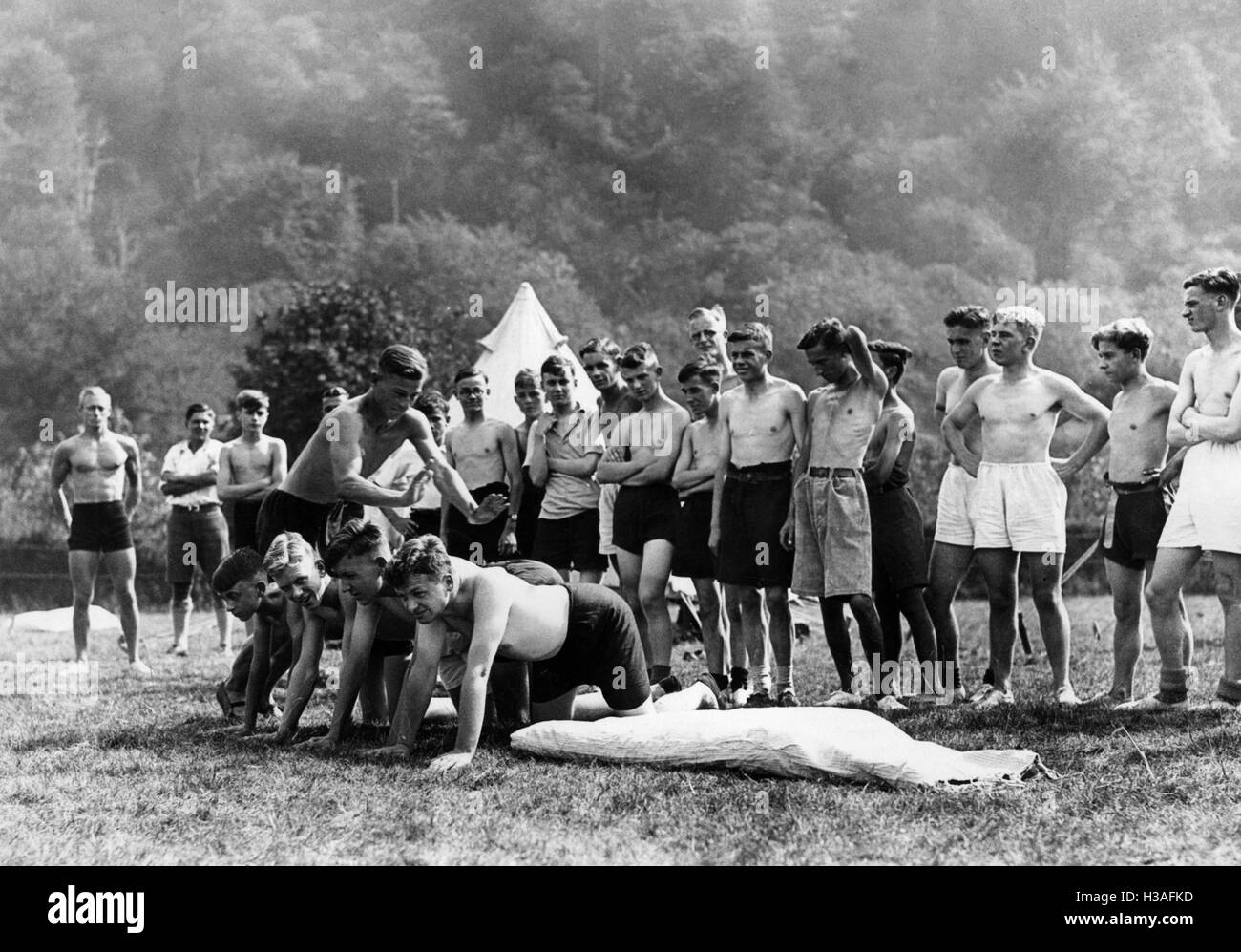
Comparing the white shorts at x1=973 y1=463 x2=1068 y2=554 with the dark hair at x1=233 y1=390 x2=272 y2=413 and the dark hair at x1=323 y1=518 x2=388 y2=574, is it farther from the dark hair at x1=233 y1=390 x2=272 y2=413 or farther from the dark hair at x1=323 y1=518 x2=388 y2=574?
the dark hair at x1=233 y1=390 x2=272 y2=413

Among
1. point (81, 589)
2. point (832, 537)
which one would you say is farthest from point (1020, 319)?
point (81, 589)

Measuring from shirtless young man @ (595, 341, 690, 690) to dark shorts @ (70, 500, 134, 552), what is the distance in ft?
11.6

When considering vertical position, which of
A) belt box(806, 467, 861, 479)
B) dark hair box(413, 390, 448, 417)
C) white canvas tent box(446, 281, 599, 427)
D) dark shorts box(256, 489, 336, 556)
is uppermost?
white canvas tent box(446, 281, 599, 427)

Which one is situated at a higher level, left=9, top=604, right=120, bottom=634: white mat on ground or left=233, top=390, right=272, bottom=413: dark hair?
left=233, top=390, right=272, bottom=413: dark hair

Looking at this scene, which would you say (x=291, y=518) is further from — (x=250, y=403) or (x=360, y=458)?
(x=250, y=403)

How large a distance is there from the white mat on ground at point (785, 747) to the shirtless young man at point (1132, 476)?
174 centimetres

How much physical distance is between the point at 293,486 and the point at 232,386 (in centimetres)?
1509

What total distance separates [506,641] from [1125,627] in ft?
9.06

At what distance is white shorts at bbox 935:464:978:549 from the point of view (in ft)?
19.9

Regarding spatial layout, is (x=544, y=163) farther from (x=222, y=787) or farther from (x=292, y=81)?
(x=222, y=787)

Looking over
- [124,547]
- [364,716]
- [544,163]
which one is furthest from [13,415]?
[364,716]

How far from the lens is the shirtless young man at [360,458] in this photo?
17.9ft

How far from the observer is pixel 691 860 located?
327 centimetres

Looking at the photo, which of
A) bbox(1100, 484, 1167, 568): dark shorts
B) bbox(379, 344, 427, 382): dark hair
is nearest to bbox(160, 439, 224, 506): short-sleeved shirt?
bbox(379, 344, 427, 382): dark hair
